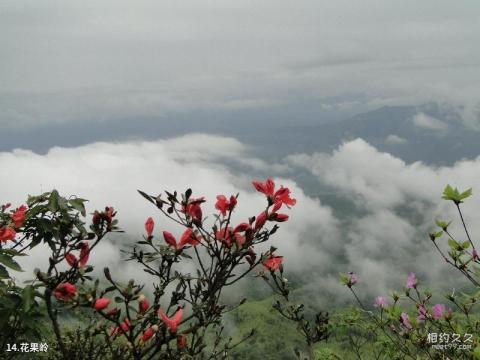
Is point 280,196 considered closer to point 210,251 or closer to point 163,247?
point 210,251

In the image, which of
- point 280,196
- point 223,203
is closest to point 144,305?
point 223,203

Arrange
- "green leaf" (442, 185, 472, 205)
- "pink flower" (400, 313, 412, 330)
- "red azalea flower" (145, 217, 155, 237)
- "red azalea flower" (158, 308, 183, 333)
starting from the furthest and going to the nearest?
"pink flower" (400, 313, 412, 330)
"green leaf" (442, 185, 472, 205)
"red azalea flower" (145, 217, 155, 237)
"red azalea flower" (158, 308, 183, 333)

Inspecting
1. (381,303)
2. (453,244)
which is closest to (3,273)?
(453,244)

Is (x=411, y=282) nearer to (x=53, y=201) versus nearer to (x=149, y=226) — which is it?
(x=149, y=226)

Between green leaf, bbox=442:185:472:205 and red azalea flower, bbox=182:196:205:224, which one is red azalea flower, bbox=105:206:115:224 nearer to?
red azalea flower, bbox=182:196:205:224

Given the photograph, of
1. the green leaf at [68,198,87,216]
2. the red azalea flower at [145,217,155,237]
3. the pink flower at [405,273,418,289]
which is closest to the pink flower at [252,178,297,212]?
the red azalea flower at [145,217,155,237]

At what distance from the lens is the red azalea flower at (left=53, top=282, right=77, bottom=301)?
2955mm

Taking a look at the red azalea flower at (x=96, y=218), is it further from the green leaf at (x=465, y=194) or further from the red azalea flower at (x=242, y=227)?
the green leaf at (x=465, y=194)

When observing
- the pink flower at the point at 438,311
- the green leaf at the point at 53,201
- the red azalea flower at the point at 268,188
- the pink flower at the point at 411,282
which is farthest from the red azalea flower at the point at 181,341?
the pink flower at the point at 411,282

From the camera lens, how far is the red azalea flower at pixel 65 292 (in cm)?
296

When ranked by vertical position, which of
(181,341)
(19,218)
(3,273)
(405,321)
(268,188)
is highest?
(19,218)

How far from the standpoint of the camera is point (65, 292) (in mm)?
2971

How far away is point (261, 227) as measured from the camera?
383cm

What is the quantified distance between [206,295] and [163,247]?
581 mm
